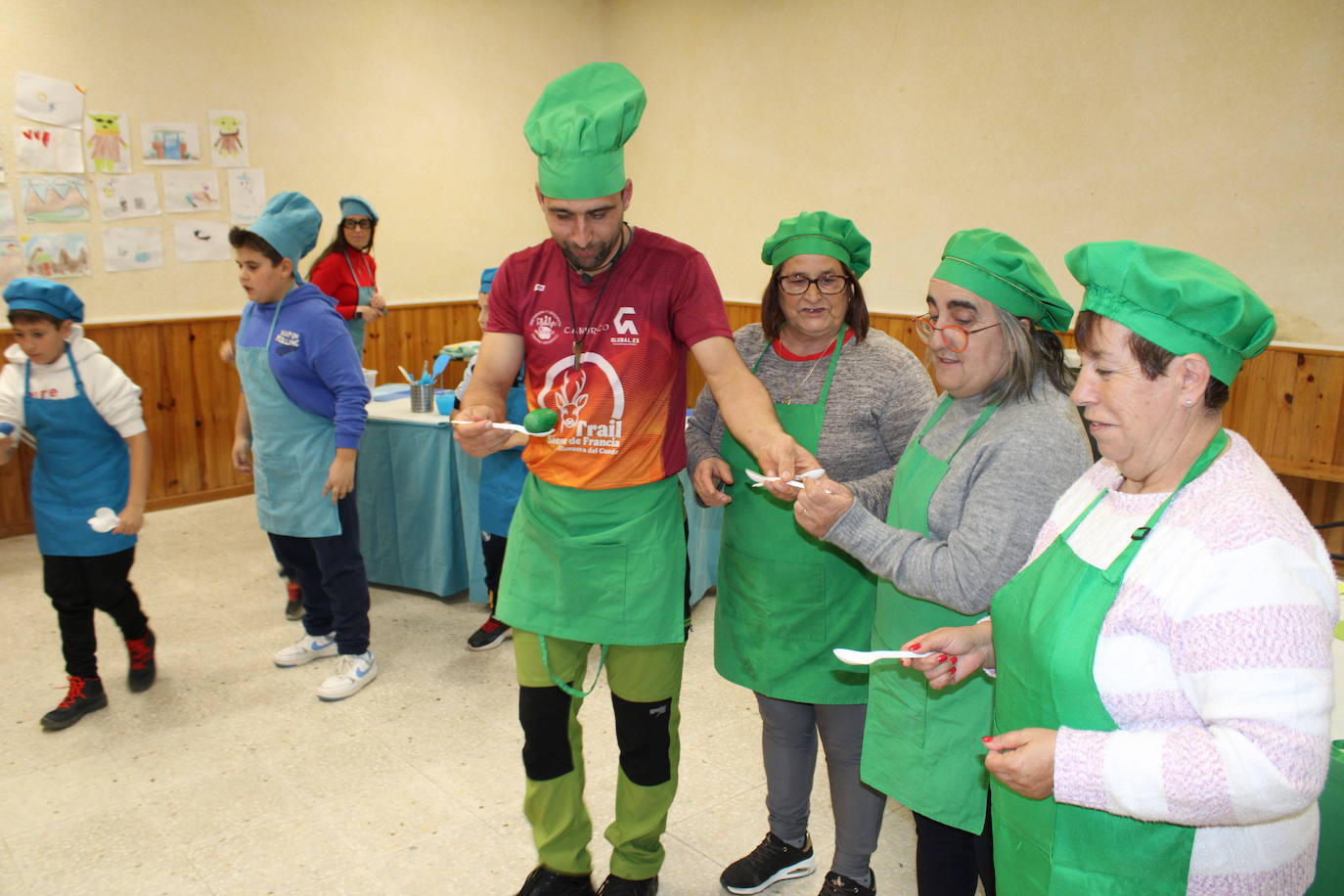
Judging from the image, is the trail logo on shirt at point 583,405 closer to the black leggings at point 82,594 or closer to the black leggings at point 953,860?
the black leggings at point 953,860

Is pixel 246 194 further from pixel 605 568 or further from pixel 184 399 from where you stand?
pixel 605 568

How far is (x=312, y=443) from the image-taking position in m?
3.06

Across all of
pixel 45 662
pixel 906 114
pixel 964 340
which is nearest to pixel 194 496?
pixel 45 662

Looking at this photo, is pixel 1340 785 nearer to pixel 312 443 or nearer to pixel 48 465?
pixel 312 443

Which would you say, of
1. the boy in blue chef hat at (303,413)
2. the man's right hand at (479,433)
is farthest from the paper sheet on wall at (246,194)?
the man's right hand at (479,433)

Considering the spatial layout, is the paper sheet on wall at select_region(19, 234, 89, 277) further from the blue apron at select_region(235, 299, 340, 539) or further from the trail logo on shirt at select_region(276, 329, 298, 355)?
the trail logo on shirt at select_region(276, 329, 298, 355)

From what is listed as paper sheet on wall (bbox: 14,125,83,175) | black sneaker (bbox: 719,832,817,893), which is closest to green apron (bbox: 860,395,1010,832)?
A: black sneaker (bbox: 719,832,817,893)

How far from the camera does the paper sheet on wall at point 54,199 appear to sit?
4637mm

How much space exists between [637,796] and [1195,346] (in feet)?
4.62

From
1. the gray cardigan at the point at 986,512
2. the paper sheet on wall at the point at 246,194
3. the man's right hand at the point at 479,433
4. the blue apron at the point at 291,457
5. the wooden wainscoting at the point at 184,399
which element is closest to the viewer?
the gray cardigan at the point at 986,512

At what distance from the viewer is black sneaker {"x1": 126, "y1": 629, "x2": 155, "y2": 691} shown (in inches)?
123

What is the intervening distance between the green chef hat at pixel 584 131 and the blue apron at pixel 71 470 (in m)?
1.79

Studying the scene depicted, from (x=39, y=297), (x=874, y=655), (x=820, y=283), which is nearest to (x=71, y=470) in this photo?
(x=39, y=297)

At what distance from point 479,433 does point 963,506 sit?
0.87 m
